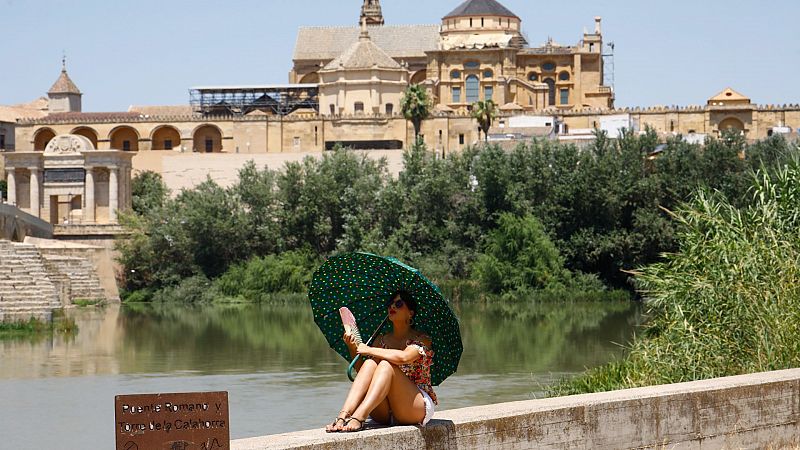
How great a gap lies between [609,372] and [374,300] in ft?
27.0

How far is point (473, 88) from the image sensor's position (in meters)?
73.3

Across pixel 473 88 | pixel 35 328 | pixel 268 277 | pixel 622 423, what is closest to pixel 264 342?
pixel 35 328

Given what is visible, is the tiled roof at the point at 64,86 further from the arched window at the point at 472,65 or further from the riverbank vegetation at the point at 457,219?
the riverbank vegetation at the point at 457,219

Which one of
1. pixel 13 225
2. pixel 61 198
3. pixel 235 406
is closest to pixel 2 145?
pixel 61 198

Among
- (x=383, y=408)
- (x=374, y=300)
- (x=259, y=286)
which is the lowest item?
(x=259, y=286)

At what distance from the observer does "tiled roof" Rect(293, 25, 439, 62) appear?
78438 millimetres

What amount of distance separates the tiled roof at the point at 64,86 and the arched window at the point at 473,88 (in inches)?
921

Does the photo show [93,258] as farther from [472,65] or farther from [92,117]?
[472,65]

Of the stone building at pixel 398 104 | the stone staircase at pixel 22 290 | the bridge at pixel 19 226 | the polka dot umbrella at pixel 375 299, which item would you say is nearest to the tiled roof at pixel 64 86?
the stone building at pixel 398 104

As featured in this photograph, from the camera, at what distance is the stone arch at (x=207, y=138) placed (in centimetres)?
7144

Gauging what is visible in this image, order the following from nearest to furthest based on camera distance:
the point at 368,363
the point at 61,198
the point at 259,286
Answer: the point at 368,363, the point at 259,286, the point at 61,198

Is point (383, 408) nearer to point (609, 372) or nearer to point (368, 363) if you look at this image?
point (368, 363)

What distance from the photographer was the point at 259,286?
149 ft

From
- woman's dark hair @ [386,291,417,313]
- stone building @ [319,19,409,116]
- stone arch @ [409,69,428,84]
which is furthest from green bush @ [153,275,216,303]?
woman's dark hair @ [386,291,417,313]
